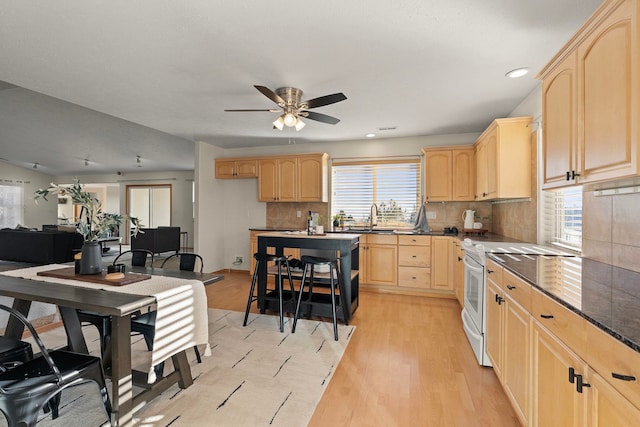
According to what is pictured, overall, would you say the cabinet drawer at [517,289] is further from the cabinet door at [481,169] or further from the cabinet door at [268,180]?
the cabinet door at [268,180]

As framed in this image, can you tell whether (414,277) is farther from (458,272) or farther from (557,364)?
(557,364)

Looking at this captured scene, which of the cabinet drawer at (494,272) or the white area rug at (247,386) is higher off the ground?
the cabinet drawer at (494,272)

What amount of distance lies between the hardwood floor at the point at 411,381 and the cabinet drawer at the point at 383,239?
125 centimetres

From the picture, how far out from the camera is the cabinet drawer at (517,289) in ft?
5.13

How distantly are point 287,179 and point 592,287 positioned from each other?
459cm

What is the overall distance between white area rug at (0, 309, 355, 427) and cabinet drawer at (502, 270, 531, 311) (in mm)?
1378

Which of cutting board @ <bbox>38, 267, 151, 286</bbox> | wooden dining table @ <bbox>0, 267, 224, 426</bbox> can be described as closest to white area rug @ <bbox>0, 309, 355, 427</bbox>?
wooden dining table @ <bbox>0, 267, 224, 426</bbox>

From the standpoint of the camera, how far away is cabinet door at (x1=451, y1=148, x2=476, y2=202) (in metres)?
4.53

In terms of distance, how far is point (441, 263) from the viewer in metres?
4.42

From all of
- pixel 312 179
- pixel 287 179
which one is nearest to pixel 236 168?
pixel 287 179

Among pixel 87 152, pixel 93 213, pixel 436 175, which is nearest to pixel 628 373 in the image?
pixel 93 213

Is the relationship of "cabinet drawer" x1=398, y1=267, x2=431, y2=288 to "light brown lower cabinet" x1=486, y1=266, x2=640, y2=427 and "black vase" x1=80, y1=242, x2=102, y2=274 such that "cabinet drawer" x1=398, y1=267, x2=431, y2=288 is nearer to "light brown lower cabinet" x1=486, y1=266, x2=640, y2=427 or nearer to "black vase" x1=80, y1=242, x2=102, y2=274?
"light brown lower cabinet" x1=486, y1=266, x2=640, y2=427

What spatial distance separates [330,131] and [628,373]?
4.43 meters

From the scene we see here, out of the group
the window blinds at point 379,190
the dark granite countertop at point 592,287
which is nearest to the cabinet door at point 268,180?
the window blinds at point 379,190
